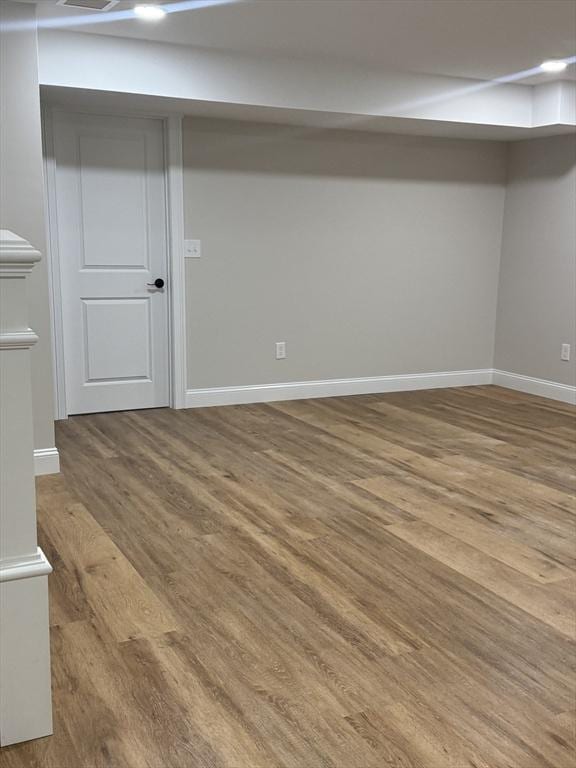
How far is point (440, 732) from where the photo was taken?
6.06 feet

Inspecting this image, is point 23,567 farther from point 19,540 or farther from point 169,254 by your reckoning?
point 169,254

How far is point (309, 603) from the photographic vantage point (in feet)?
8.23

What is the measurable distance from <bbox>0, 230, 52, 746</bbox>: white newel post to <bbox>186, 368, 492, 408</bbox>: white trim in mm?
3611

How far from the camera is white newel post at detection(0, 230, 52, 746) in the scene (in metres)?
1.60

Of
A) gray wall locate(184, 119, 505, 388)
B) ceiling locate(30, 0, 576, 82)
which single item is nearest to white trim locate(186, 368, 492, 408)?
gray wall locate(184, 119, 505, 388)

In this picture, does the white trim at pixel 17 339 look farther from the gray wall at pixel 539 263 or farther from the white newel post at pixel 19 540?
the gray wall at pixel 539 263

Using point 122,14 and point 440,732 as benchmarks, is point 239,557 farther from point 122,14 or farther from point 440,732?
point 122,14

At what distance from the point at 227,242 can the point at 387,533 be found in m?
2.84

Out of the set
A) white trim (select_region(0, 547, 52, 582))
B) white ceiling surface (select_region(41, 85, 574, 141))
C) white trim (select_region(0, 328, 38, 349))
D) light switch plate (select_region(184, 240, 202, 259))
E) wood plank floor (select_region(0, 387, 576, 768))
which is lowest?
wood plank floor (select_region(0, 387, 576, 768))

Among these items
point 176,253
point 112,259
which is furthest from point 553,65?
point 112,259

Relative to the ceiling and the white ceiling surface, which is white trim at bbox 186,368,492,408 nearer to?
the white ceiling surface

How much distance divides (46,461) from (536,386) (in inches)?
154

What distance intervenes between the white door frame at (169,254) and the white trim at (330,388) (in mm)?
236

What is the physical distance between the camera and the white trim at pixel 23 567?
168cm
